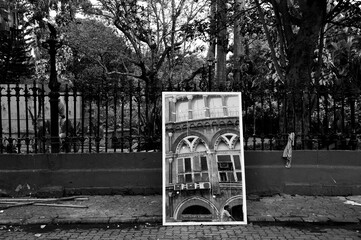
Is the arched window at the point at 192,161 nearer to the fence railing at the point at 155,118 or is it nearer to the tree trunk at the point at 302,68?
the fence railing at the point at 155,118

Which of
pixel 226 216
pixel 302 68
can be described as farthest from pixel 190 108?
pixel 302 68

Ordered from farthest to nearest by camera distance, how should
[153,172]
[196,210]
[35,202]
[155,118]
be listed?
[155,118], [153,172], [35,202], [196,210]

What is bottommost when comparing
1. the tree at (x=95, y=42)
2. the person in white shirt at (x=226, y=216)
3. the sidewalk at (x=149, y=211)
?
the sidewalk at (x=149, y=211)

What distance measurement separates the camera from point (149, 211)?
6.00 meters

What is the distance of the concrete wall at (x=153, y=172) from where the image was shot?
6941mm

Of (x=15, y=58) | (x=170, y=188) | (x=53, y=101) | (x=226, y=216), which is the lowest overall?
(x=226, y=216)

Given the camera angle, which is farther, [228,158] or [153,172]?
[153,172]

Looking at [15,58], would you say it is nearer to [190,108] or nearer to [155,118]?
[155,118]

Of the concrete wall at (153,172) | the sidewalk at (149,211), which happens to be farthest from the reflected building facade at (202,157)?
the concrete wall at (153,172)

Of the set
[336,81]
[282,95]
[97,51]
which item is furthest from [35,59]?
[282,95]

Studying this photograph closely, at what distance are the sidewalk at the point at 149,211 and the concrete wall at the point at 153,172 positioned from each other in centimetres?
21

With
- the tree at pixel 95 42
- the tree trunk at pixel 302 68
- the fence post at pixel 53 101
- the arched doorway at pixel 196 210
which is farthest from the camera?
the tree at pixel 95 42

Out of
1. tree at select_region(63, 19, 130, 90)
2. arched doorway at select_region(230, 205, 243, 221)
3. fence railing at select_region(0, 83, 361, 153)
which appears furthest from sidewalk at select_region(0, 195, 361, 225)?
tree at select_region(63, 19, 130, 90)

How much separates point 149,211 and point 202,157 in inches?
58.0
